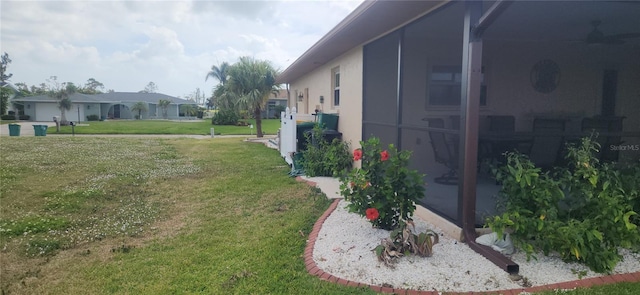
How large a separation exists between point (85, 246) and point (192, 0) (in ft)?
29.0

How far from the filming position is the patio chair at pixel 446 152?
5.71 meters

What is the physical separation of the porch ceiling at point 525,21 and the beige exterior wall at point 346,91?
467mm

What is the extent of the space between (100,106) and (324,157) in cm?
4033

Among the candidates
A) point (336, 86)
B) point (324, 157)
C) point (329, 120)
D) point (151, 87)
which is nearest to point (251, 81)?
point (336, 86)

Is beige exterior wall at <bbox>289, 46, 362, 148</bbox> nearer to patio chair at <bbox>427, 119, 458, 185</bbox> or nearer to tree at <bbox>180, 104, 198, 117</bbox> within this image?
patio chair at <bbox>427, 119, 458, 185</bbox>

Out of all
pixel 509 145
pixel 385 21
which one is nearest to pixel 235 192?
pixel 385 21

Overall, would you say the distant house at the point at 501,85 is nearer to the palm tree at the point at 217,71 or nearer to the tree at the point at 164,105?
the palm tree at the point at 217,71

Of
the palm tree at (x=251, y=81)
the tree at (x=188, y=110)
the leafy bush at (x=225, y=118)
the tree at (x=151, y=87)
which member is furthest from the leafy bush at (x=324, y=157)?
the tree at (x=151, y=87)

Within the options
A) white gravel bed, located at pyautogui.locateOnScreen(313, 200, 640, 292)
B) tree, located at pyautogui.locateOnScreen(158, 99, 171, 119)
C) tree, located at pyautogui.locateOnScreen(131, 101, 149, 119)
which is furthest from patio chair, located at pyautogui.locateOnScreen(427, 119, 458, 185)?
tree, located at pyautogui.locateOnScreen(158, 99, 171, 119)

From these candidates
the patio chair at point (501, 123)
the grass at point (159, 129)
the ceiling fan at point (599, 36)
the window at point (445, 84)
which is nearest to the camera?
the ceiling fan at point (599, 36)

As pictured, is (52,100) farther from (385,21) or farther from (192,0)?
(385,21)

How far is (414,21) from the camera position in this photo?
16.2 feet

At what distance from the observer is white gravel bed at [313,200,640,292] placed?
2.89 meters

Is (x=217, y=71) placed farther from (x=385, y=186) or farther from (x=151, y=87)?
(x=151, y=87)
